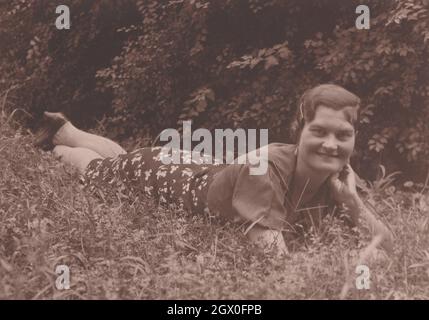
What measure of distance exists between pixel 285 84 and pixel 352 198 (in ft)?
4.45

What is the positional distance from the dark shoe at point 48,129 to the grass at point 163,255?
1058 mm

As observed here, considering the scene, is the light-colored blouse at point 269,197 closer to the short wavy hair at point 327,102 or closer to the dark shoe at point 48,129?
the short wavy hair at point 327,102

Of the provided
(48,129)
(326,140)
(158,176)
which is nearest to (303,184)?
(326,140)

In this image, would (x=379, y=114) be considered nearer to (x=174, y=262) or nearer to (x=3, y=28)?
(x=174, y=262)

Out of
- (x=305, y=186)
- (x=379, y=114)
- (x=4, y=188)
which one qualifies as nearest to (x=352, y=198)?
(x=305, y=186)

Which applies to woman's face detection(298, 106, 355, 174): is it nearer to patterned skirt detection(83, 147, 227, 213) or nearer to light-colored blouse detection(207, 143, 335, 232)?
light-colored blouse detection(207, 143, 335, 232)

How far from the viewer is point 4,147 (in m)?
4.72

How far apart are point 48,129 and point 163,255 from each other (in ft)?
7.28

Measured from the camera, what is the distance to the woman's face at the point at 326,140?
372 cm

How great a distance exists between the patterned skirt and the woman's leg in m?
0.08

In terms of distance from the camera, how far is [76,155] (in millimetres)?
5086

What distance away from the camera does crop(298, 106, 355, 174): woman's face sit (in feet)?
12.2

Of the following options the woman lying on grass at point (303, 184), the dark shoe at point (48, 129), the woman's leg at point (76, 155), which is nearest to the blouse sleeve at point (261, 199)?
the woman lying on grass at point (303, 184)

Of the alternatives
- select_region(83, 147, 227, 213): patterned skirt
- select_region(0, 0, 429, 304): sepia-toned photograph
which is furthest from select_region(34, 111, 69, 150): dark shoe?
select_region(83, 147, 227, 213): patterned skirt
